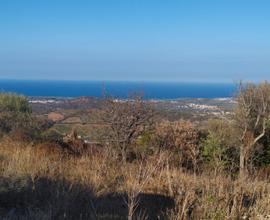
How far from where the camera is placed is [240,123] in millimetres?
28484

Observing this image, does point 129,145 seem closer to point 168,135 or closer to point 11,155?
point 168,135

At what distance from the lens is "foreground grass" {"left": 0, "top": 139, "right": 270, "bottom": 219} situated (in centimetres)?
696

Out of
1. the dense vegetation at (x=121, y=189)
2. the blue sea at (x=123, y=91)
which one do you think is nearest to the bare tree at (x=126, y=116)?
the blue sea at (x=123, y=91)

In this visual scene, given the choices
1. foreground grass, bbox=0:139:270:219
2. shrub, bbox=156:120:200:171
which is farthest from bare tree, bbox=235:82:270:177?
foreground grass, bbox=0:139:270:219

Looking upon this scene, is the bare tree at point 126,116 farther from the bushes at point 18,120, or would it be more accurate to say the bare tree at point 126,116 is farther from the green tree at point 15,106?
the green tree at point 15,106

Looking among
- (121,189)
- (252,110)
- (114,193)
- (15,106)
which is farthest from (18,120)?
(114,193)

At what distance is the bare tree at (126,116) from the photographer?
71.8 feet

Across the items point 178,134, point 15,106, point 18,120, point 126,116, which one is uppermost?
point 126,116

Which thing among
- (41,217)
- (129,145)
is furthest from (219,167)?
(129,145)

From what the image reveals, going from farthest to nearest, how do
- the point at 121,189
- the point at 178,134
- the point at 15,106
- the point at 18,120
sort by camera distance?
1. the point at 15,106
2. the point at 18,120
3. the point at 178,134
4. the point at 121,189

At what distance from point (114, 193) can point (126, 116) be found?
13265 millimetres

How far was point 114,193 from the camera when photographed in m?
9.03

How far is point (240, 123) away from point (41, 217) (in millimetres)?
23235

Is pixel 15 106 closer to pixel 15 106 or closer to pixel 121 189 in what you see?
pixel 15 106
